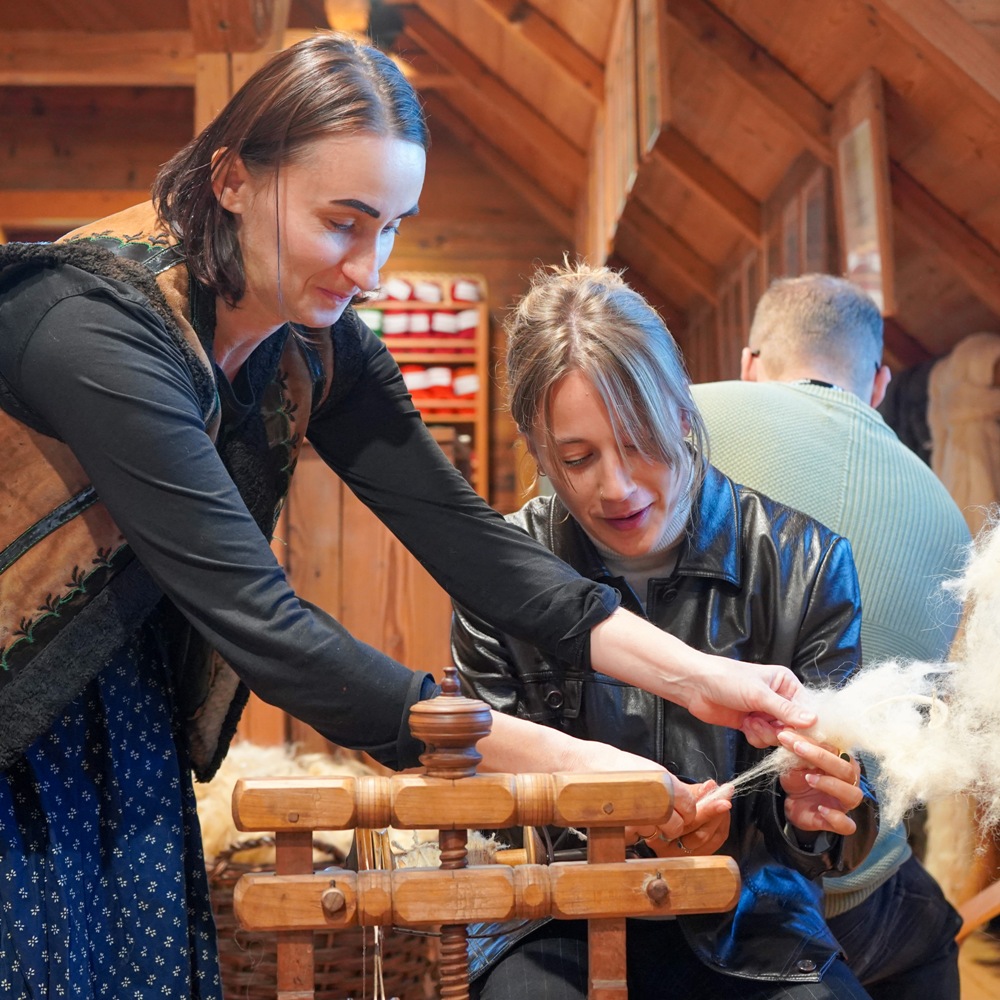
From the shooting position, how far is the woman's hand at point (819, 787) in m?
1.26

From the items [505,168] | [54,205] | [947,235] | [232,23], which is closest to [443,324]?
[505,168]

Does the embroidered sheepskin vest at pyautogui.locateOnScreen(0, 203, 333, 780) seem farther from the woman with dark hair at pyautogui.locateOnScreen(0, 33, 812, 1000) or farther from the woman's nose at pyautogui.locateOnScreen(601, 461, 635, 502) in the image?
the woman's nose at pyautogui.locateOnScreen(601, 461, 635, 502)

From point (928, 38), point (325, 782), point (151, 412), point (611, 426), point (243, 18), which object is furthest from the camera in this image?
point (243, 18)

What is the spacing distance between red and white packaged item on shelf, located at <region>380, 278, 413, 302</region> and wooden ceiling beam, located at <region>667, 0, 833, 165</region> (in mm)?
4170

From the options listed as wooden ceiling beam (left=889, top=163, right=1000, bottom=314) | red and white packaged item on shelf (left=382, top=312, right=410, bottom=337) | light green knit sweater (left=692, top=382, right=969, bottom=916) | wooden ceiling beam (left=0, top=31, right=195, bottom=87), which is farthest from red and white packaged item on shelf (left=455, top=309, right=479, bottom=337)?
light green knit sweater (left=692, top=382, right=969, bottom=916)

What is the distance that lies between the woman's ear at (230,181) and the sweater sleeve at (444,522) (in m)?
0.31

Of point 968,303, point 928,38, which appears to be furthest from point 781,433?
point 968,303

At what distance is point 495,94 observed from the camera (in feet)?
23.0

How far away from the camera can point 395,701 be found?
3.61 ft

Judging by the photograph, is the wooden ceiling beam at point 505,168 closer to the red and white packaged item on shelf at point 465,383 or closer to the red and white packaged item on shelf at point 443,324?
the red and white packaged item on shelf at point 443,324

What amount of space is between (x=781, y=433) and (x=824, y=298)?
1.38 feet

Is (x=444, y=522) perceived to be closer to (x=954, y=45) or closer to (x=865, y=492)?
(x=865, y=492)

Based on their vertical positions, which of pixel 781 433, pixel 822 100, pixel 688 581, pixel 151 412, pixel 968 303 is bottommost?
pixel 688 581

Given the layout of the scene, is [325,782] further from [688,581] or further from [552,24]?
[552,24]
